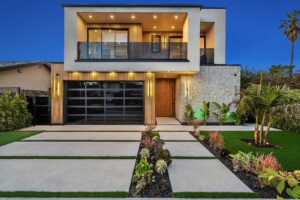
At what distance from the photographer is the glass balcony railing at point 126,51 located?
1240cm

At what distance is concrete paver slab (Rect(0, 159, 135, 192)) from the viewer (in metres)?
4.01

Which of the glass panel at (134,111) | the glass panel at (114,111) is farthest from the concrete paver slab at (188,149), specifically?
the glass panel at (114,111)

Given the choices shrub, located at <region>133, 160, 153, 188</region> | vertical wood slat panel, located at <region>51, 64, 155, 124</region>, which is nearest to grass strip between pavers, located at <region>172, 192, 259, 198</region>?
shrub, located at <region>133, 160, 153, 188</region>

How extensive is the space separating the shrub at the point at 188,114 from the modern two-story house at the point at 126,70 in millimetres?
490

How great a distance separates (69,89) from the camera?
12.9m

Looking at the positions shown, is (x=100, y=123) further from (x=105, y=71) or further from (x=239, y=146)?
(x=239, y=146)

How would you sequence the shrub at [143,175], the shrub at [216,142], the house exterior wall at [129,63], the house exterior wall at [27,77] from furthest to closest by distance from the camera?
the house exterior wall at [27,77] < the house exterior wall at [129,63] < the shrub at [216,142] < the shrub at [143,175]

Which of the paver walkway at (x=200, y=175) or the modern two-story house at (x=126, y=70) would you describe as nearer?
the paver walkway at (x=200, y=175)

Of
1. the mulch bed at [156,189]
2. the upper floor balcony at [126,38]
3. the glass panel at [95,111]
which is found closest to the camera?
the mulch bed at [156,189]

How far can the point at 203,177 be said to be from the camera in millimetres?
4562

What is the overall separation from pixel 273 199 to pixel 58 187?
13.6 feet

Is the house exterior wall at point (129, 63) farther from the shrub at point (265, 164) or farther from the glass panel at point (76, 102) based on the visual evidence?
the shrub at point (265, 164)

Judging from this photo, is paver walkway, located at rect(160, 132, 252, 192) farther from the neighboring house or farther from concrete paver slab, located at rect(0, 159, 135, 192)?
the neighboring house

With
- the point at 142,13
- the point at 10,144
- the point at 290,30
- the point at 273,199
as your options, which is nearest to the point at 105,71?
the point at 142,13
